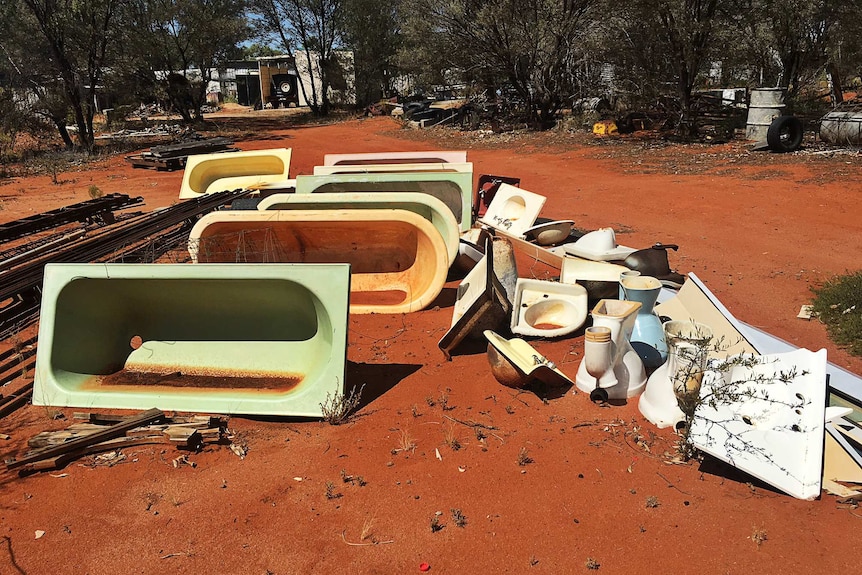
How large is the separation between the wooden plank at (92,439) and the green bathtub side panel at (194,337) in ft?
0.64

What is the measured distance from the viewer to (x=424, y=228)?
5.07 m

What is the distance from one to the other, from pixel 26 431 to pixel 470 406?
2.35 m

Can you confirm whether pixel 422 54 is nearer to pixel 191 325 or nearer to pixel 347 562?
pixel 191 325

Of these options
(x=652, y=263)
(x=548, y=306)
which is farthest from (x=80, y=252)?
(x=652, y=263)

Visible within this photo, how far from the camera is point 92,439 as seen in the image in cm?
307

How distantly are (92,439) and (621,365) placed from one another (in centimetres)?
271

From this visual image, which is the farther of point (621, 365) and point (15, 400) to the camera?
point (15, 400)

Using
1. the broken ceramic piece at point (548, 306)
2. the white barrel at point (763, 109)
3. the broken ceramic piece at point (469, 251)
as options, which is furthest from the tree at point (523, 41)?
the broken ceramic piece at point (548, 306)

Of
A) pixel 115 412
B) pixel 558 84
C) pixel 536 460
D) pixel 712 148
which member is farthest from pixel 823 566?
pixel 558 84

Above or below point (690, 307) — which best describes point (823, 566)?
below

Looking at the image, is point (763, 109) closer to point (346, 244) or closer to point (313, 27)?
point (346, 244)

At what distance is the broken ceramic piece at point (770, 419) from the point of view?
2.60m

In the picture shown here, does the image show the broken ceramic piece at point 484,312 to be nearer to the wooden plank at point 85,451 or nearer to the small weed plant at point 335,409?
the small weed plant at point 335,409

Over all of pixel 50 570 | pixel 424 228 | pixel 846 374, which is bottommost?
pixel 50 570
